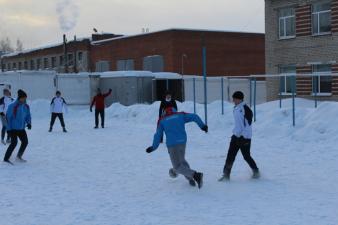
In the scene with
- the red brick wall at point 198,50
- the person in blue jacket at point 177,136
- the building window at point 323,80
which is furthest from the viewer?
the red brick wall at point 198,50

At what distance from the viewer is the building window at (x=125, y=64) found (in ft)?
160

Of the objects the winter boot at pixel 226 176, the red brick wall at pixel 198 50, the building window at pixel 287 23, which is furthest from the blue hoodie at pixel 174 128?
the red brick wall at pixel 198 50

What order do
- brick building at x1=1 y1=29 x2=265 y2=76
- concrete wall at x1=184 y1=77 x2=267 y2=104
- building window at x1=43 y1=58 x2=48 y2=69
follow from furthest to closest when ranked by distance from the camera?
building window at x1=43 y1=58 x2=48 y2=69, brick building at x1=1 y1=29 x2=265 y2=76, concrete wall at x1=184 y1=77 x2=267 y2=104

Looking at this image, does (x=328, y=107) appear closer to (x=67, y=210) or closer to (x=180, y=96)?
(x=67, y=210)

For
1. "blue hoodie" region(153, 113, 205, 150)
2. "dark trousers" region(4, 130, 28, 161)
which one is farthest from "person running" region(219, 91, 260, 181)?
"dark trousers" region(4, 130, 28, 161)

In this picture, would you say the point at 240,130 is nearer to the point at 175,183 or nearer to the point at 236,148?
the point at 236,148

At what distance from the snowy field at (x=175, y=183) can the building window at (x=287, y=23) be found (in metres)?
10.5

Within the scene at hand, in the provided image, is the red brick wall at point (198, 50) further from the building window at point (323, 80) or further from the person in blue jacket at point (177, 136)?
the person in blue jacket at point (177, 136)

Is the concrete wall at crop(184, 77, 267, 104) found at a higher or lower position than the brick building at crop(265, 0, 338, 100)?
lower

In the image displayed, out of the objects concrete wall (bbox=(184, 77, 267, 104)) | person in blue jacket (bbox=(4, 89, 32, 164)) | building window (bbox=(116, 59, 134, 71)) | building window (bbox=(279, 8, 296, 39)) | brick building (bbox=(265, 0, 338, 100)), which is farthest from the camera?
building window (bbox=(116, 59, 134, 71))

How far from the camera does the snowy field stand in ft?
22.8

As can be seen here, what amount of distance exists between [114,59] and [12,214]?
44241 millimetres

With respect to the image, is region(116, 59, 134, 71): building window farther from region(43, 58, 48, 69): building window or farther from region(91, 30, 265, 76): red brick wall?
region(43, 58, 48, 69): building window

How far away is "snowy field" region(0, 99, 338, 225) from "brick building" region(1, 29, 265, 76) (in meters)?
26.8
